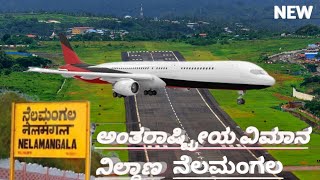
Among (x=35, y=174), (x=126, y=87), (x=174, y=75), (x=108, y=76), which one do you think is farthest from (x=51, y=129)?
(x=108, y=76)

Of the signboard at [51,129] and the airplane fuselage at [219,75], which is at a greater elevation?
the airplane fuselage at [219,75]

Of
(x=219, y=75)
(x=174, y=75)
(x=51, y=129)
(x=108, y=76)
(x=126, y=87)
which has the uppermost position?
(x=108, y=76)

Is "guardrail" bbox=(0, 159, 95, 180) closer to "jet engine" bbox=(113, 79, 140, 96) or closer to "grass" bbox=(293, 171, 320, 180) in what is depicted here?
"jet engine" bbox=(113, 79, 140, 96)

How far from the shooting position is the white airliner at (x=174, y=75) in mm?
129750

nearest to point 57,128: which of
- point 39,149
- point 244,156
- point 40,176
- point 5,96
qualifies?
point 39,149

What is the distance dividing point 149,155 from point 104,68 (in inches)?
2120

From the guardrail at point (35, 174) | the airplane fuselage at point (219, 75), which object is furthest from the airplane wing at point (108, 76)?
the guardrail at point (35, 174)

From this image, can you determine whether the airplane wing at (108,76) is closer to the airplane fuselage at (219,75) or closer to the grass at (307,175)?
the airplane fuselage at (219,75)

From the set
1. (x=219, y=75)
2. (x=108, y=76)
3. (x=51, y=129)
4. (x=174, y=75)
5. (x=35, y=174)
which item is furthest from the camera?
(x=108, y=76)

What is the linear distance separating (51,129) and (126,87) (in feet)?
248

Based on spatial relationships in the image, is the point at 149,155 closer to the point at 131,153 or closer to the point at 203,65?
the point at 131,153

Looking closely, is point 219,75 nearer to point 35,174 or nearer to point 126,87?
point 126,87

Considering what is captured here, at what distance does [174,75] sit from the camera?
135875 mm

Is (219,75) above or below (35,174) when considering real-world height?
above
